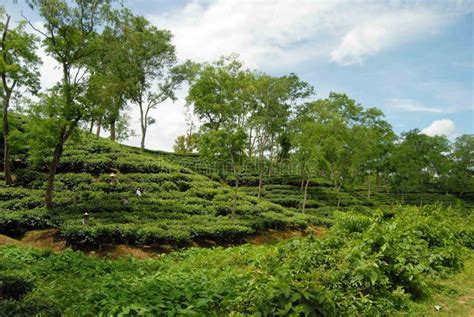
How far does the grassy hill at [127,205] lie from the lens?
12.4m

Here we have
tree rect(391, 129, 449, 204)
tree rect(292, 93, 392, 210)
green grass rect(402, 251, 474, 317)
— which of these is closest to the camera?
green grass rect(402, 251, 474, 317)

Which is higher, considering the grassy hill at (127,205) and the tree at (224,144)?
the tree at (224,144)

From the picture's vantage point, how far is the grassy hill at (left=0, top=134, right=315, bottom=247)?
1241cm

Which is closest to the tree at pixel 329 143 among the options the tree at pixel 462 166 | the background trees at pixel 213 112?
the background trees at pixel 213 112

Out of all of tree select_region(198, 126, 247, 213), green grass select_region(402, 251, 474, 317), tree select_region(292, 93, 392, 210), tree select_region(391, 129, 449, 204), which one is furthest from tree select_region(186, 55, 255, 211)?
tree select_region(391, 129, 449, 204)

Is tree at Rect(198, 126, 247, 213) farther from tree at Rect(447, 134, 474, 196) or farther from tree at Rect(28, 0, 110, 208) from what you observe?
tree at Rect(447, 134, 474, 196)

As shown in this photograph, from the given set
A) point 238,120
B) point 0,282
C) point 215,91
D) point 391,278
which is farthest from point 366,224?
point 215,91

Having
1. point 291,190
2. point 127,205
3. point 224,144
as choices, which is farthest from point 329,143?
point 127,205

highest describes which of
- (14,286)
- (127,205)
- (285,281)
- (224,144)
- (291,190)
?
(224,144)

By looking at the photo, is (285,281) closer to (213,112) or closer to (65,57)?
(65,57)

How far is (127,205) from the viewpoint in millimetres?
15219

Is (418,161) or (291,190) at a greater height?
(418,161)

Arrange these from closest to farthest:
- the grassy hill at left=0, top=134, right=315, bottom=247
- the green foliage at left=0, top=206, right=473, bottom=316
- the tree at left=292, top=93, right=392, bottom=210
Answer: the green foliage at left=0, top=206, right=473, bottom=316 → the grassy hill at left=0, top=134, right=315, bottom=247 → the tree at left=292, top=93, right=392, bottom=210

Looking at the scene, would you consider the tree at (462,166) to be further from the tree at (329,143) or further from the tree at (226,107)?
the tree at (226,107)
